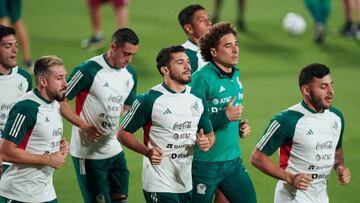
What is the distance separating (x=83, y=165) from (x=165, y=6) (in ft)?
39.5

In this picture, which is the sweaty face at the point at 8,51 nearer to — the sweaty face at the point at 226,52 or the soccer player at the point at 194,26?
the soccer player at the point at 194,26

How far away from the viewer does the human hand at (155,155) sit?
6.62 metres

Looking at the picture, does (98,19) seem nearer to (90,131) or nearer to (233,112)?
(90,131)

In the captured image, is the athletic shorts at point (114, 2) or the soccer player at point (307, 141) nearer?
the soccer player at point (307, 141)

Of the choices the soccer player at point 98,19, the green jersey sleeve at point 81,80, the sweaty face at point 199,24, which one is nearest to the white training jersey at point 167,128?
the green jersey sleeve at point 81,80

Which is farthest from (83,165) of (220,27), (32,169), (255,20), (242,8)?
(255,20)

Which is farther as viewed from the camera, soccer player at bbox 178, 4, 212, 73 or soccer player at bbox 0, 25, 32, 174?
soccer player at bbox 178, 4, 212, 73

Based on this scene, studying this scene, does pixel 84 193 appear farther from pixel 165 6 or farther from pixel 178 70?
pixel 165 6

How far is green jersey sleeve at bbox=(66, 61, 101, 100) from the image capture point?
773 cm

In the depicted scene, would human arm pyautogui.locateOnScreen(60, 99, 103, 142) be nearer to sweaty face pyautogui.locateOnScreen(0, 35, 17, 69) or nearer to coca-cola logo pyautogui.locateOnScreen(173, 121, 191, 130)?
sweaty face pyautogui.locateOnScreen(0, 35, 17, 69)

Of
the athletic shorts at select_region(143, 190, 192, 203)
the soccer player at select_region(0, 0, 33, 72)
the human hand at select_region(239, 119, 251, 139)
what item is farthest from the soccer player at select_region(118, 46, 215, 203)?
the soccer player at select_region(0, 0, 33, 72)

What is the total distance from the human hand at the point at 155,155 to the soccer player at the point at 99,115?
111 cm

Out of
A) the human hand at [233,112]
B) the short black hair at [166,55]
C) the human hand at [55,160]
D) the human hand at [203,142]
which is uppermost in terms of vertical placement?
the short black hair at [166,55]

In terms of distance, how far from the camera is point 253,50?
1623 centimetres
